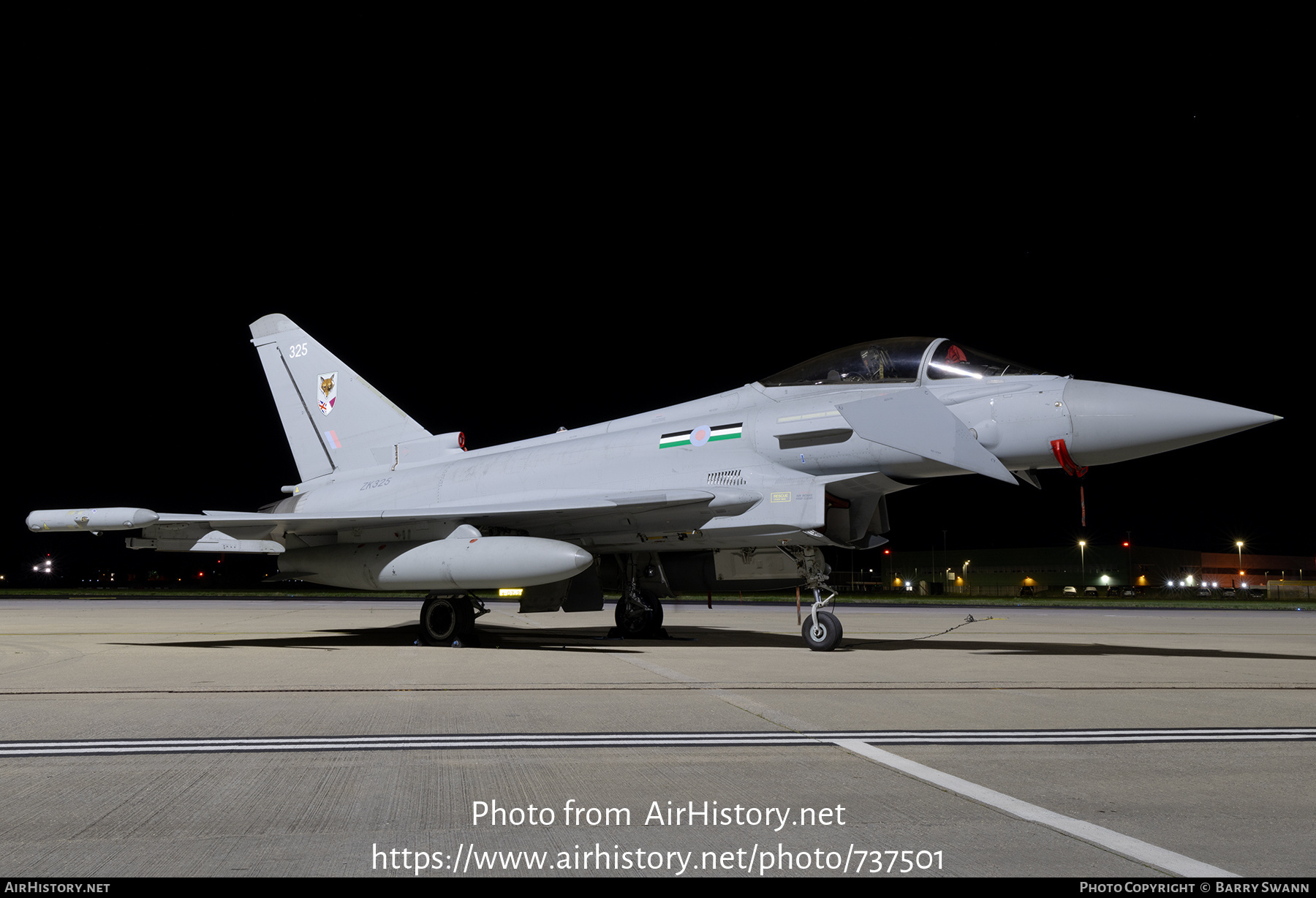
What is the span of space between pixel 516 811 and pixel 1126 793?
2.43 meters

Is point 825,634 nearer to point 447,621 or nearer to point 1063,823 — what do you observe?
point 447,621

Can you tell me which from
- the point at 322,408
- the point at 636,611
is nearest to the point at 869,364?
the point at 636,611

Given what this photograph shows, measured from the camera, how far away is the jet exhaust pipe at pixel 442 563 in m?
10.9

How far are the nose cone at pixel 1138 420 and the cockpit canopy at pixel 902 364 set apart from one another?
2.66 ft

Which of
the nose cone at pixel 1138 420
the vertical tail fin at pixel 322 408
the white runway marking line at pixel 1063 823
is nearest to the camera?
the white runway marking line at pixel 1063 823

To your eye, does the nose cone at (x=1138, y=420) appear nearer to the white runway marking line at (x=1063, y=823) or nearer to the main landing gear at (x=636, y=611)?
the white runway marking line at (x=1063, y=823)

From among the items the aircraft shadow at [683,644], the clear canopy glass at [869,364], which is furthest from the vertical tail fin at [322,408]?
the clear canopy glass at [869,364]

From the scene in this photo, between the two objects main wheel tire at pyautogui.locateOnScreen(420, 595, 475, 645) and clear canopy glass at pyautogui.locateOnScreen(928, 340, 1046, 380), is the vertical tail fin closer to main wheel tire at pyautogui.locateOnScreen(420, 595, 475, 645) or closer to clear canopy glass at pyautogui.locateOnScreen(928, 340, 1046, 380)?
main wheel tire at pyautogui.locateOnScreen(420, 595, 475, 645)

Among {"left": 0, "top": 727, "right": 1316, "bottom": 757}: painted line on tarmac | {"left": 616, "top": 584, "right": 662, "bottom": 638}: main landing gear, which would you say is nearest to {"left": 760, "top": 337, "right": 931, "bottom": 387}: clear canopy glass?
{"left": 616, "top": 584, "right": 662, "bottom": 638}: main landing gear

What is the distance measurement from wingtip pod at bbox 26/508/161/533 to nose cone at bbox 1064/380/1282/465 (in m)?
11.0

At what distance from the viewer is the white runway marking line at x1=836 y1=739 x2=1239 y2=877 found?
105 inches

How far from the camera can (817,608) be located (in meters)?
11.0

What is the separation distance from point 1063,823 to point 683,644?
9.88 m
